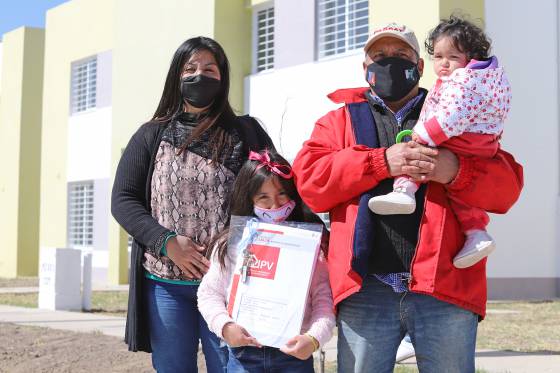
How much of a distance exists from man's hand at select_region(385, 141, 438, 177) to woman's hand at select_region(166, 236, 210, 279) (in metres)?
0.98

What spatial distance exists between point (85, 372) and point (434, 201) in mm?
5022

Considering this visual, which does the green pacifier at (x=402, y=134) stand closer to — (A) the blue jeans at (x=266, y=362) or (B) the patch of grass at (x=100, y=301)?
(A) the blue jeans at (x=266, y=362)

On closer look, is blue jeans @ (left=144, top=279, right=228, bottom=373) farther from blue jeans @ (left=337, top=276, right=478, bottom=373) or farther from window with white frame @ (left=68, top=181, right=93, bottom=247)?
window with white frame @ (left=68, top=181, right=93, bottom=247)

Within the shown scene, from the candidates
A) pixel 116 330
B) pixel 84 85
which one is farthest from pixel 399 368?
pixel 84 85

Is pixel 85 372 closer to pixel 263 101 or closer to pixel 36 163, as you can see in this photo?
pixel 263 101

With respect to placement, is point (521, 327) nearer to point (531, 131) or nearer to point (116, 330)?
point (116, 330)

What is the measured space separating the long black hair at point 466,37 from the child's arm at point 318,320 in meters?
1.04

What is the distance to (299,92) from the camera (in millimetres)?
15422

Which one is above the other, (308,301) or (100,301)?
(308,301)

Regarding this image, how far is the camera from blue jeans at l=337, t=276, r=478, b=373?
3.04 meters


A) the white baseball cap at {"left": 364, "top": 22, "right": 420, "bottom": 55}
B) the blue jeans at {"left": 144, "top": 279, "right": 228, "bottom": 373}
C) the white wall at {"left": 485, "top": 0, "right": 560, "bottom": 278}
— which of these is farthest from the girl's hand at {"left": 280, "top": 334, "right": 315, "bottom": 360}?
the white wall at {"left": 485, "top": 0, "right": 560, "bottom": 278}

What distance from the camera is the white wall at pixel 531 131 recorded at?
1396 centimetres

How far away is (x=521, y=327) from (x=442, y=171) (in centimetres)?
746

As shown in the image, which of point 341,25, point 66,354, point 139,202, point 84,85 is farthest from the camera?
point 84,85
